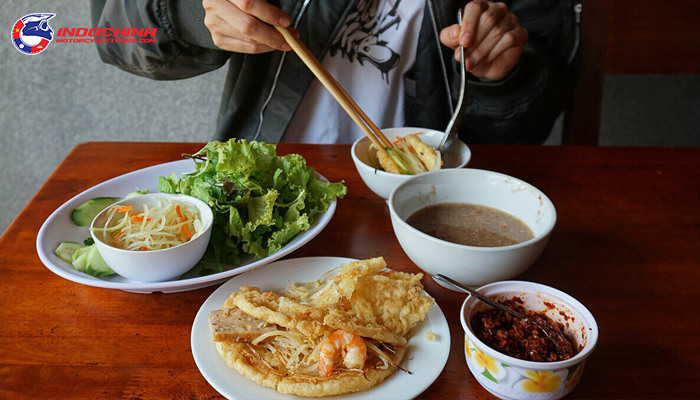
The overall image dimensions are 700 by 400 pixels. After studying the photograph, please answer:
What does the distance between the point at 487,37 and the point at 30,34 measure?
1.79 m

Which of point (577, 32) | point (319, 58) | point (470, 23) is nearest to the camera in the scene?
point (470, 23)

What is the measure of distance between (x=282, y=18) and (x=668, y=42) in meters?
1.40

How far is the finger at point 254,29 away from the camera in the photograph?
4.43 feet

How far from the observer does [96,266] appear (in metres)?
1.07

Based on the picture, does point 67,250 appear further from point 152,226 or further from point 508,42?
point 508,42

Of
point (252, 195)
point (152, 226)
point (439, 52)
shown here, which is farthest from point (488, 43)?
point (152, 226)

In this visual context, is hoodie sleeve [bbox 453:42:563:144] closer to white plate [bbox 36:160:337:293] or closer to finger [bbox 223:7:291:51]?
finger [bbox 223:7:291:51]

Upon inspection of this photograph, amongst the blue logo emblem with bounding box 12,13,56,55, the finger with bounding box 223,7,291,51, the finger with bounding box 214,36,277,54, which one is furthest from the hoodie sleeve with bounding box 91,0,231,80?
the blue logo emblem with bounding box 12,13,56,55

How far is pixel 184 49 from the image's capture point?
70.4 inches

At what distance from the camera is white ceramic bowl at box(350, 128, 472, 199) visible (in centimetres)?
134

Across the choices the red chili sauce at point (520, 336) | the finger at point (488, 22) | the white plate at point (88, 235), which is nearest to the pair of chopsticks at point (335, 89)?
the white plate at point (88, 235)

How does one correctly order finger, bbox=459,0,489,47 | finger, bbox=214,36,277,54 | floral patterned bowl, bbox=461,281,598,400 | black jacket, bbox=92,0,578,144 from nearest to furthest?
floral patterned bowl, bbox=461,281,598,400 < finger, bbox=214,36,277,54 < finger, bbox=459,0,489,47 < black jacket, bbox=92,0,578,144

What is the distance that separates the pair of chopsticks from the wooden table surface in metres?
0.16

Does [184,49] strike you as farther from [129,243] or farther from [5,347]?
[5,347]
